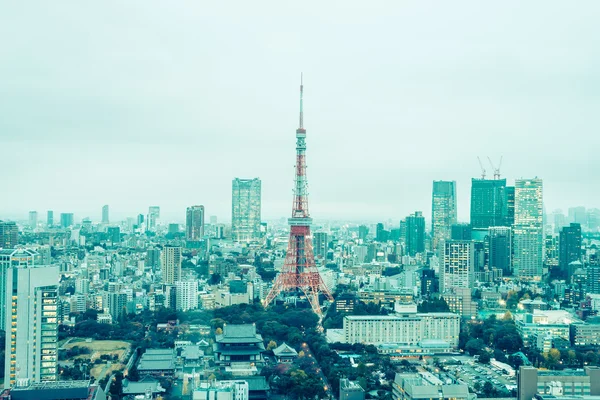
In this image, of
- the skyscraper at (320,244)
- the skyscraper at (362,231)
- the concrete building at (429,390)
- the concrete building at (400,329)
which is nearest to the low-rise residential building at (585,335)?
the concrete building at (400,329)

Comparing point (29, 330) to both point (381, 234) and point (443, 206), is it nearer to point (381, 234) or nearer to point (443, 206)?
point (443, 206)

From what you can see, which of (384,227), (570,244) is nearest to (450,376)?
(570,244)

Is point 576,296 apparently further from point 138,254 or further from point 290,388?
point 138,254

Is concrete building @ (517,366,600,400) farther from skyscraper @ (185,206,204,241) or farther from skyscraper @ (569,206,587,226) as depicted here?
skyscraper @ (185,206,204,241)

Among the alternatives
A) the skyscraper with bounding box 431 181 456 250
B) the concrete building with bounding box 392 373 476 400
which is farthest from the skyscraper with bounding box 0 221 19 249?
the skyscraper with bounding box 431 181 456 250

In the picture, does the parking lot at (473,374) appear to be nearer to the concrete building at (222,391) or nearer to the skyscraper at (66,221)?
the concrete building at (222,391)

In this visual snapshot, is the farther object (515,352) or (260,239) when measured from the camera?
(260,239)
